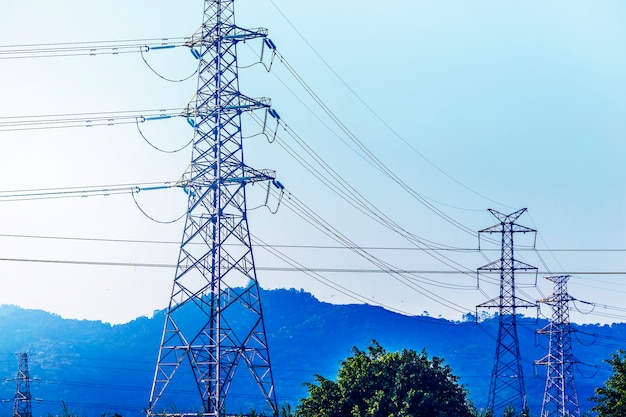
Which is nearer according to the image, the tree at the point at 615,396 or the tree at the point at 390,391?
the tree at the point at 390,391

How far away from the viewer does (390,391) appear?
2023 inches

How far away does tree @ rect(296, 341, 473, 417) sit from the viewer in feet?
165

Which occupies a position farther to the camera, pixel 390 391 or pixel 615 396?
pixel 615 396

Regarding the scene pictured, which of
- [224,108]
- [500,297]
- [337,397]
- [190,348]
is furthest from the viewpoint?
[500,297]

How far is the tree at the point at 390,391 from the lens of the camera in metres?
50.3

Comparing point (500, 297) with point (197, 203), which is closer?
point (197, 203)

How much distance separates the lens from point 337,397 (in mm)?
52750

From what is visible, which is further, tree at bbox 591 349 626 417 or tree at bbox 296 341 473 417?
tree at bbox 591 349 626 417

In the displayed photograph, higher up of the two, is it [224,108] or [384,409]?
[224,108]

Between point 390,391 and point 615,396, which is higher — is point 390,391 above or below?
below

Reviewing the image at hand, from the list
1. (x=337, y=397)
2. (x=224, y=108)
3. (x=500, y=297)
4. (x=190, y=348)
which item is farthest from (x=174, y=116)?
(x=500, y=297)

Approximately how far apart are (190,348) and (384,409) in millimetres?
13172

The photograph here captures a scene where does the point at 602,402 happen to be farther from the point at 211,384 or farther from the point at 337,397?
the point at 211,384

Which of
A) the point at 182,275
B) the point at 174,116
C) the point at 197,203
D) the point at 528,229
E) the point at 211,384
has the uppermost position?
the point at 528,229
